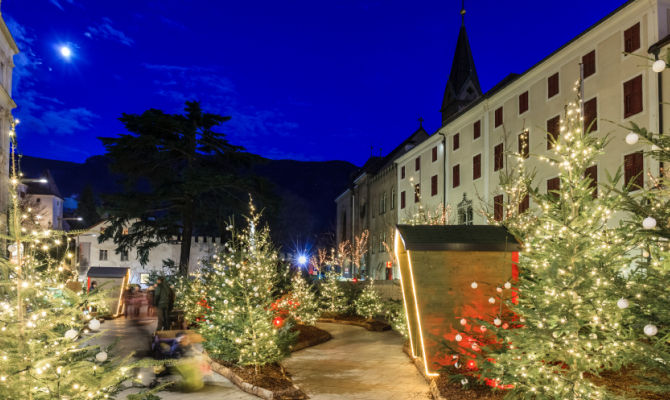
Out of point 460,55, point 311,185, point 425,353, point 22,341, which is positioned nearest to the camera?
point 22,341

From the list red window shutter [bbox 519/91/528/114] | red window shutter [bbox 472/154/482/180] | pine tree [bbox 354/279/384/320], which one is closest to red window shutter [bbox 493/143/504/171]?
red window shutter [bbox 472/154/482/180]

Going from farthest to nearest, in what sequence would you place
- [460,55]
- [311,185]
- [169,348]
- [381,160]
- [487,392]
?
[311,185] → [381,160] → [460,55] → [169,348] → [487,392]

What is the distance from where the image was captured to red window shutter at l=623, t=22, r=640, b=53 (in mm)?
19641

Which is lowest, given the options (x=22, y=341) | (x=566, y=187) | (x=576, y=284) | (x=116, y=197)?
(x=22, y=341)

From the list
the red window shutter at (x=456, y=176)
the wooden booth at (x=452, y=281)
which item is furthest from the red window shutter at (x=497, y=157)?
the wooden booth at (x=452, y=281)

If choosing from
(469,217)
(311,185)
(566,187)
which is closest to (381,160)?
(469,217)

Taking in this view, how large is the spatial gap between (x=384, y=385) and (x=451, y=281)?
2266mm

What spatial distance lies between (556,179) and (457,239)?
1587cm

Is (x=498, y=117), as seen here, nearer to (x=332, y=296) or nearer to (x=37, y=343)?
(x=332, y=296)

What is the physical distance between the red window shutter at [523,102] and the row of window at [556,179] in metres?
4.03

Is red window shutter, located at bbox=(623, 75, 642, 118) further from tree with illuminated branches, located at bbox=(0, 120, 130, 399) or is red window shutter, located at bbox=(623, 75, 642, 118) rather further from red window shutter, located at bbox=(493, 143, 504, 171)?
tree with illuminated branches, located at bbox=(0, 120, 130, 399)

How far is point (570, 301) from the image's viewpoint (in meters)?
6.44

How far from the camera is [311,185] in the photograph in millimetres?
174375

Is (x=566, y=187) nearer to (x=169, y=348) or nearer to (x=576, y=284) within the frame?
(x=576, y=284)
